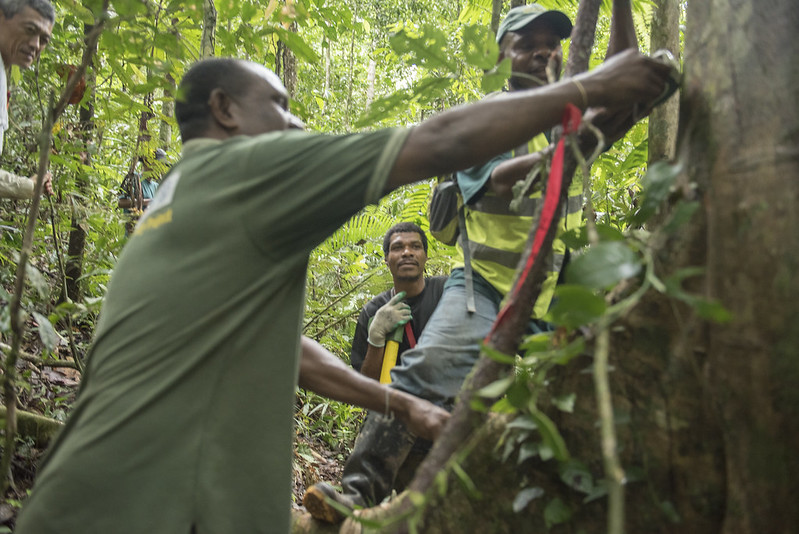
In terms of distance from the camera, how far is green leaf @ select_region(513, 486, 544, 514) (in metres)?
1.54

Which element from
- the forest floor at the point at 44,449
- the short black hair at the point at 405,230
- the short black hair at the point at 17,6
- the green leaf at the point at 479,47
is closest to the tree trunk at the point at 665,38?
the green leaf at the point at 479,47

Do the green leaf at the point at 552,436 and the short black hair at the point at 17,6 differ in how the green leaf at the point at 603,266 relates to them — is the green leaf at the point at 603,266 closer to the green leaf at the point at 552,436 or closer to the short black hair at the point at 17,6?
the green leaf at the point at 552,436

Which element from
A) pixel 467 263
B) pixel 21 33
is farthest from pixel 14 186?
pixel 467 263

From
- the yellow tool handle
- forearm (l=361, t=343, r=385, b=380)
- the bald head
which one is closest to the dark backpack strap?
the bald head

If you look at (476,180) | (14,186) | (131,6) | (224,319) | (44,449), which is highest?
(131,6)

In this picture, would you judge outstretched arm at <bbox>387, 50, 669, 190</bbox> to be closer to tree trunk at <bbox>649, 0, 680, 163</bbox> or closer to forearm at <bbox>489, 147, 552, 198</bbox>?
forearm at <bbox>489, 147, 552, 198</bbox>

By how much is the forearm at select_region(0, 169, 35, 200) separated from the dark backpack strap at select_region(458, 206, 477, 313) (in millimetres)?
2632

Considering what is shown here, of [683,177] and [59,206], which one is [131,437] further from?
[59,206]

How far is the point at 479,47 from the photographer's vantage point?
1631 mm

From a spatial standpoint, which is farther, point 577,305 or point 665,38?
point 665,38

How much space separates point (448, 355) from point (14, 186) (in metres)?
2.82

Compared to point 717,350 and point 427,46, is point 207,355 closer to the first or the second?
point 427,46

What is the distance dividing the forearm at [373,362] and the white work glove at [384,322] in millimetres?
43

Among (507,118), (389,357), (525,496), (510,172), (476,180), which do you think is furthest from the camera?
(389,357)
